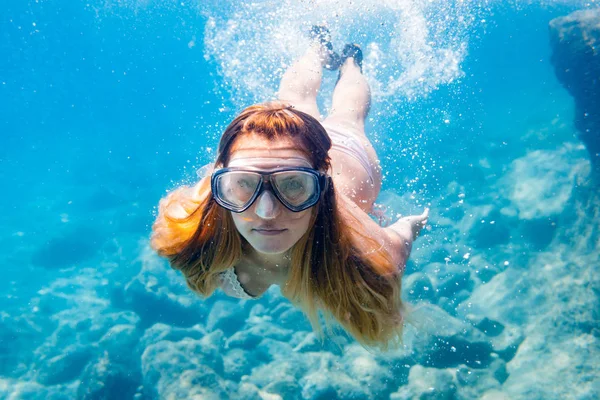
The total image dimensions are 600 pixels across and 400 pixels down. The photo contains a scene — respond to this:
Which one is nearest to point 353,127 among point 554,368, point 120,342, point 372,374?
point 372,374

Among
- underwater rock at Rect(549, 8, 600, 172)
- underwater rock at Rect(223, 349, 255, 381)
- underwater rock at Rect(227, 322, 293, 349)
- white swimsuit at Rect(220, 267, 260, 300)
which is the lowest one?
white swimsuit at Rect(220, 267, 260, 300)

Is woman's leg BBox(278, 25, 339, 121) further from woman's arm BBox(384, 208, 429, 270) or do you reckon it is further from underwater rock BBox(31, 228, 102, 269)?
underwater rock BBox(31, 228, 102, 269)

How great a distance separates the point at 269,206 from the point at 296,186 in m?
0.19

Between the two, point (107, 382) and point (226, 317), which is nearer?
point (107, 382)

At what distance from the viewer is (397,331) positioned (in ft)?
10.1

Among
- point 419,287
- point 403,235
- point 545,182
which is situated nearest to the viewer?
point 403,235

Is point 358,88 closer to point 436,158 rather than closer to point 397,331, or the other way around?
point 397,331

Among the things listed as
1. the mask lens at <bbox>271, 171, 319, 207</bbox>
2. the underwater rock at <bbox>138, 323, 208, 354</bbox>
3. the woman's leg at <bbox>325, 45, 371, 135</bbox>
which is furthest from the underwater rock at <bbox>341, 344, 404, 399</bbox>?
the mask lens at <bbox>271, 171, 319, 207</bbox>

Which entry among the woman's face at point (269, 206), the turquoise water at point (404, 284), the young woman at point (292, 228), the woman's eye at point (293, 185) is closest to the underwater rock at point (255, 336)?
the turquoise water at point (404, 284)

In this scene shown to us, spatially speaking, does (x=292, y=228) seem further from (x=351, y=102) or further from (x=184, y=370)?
(x=184, y=370)

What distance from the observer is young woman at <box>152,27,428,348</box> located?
2055 mm

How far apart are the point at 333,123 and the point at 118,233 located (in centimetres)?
1345

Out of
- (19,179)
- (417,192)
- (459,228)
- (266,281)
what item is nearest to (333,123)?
(266,281)

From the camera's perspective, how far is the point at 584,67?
1076cm
